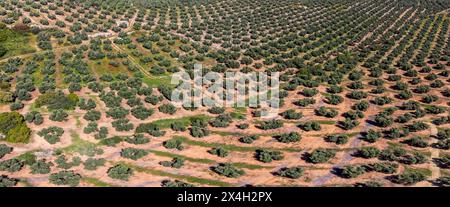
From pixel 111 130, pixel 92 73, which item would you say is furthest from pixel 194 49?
pixel 111 130

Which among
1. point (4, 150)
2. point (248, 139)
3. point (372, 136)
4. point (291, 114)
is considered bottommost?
point (4, 150)

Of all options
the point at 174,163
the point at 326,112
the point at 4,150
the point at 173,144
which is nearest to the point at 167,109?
the point at 173,144

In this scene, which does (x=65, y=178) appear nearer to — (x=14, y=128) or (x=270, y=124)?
(x=14, y=128)

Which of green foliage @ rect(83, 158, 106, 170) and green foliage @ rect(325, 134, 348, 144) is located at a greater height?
green foliage @ rect(325, 134, 348, 144)

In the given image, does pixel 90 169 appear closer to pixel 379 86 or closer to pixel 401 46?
pixel 379 86

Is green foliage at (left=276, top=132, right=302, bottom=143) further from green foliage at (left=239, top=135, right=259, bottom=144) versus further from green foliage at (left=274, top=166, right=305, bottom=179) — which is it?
green foliage at (left=274, top=166, right=305, bottom=179)

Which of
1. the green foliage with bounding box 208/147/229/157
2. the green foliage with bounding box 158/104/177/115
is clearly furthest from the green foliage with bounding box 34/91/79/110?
the green foliage with bounding box 208/147/229/157
